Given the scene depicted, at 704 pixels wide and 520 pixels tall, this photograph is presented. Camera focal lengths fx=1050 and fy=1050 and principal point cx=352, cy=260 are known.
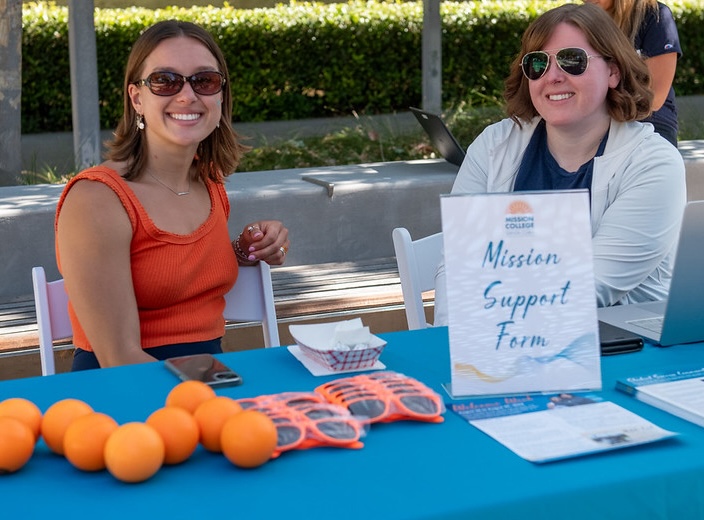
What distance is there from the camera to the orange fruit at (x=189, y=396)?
162 centimetres

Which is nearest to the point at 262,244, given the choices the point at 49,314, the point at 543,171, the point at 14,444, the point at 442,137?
the point at 49,314

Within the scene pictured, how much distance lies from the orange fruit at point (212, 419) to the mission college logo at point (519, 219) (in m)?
0.54

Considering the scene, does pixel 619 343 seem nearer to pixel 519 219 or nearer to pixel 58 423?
pixel 519 219

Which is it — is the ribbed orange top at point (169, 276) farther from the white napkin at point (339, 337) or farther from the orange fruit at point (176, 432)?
the orange fruit at point (176, 432)

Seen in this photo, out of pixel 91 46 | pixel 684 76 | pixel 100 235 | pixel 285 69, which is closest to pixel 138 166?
pixel 100 235

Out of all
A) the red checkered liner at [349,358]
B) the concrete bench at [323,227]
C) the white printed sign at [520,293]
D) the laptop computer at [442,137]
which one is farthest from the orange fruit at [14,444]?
the laptop computer at [442,137]

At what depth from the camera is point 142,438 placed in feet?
4.68

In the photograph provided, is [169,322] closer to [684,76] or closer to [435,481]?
[435,481]

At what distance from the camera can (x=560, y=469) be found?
4.78ft

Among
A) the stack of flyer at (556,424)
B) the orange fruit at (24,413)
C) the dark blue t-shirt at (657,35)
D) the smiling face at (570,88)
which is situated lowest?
the stack of flyer at (556,424)

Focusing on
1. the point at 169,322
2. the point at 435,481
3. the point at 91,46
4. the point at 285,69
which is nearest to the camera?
the point at 435,481

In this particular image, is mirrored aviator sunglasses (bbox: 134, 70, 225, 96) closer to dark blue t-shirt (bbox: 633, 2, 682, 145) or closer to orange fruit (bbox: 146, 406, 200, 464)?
orange fruit (bbox: 146, 406, 200, 464)

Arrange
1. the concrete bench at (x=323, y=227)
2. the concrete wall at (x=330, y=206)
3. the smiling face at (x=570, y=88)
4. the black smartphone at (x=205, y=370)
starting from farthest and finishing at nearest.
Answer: the concrete wall at (x=330, y=206) < the concrete bench at (x=323, y=227) < the smiling face at (x=570, y=88) < the black smartphone at (x=205, y=370)

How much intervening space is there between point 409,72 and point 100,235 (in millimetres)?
8943
